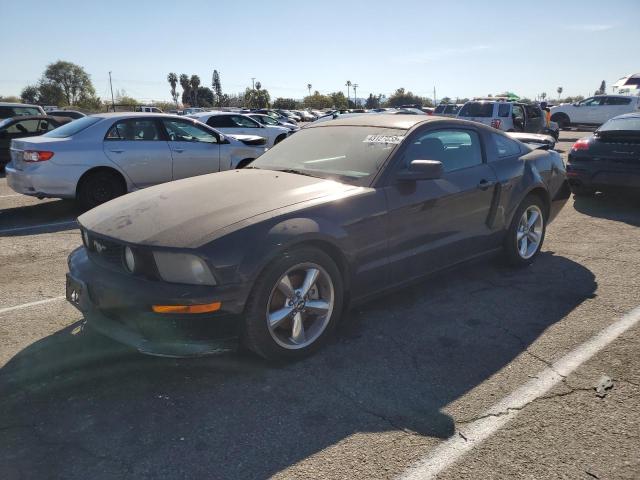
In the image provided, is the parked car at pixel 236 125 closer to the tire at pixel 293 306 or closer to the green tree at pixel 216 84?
the tire at pixel 293 306

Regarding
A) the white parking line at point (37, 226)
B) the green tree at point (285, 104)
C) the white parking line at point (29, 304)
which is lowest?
the white parking line at point (29, 304)

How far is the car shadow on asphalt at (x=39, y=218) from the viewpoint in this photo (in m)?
6.65

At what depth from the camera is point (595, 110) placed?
2495cm

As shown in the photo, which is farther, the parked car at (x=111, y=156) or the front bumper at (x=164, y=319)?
the parked car at (x=111, y=156)

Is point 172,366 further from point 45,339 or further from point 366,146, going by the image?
point 366,146

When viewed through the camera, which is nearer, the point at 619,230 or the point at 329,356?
the point at 329,356

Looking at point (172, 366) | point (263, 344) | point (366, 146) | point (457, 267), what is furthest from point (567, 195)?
point (172, 366)

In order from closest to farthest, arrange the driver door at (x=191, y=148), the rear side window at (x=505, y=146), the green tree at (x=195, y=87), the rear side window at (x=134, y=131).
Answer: the rear side window at (x=505, y=146) → the rear side window at (x=134, y=131) → the driver door at (x=191, y=148) → the green tree at (x=195, y=87)

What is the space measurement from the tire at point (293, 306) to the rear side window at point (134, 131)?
5.52 metres

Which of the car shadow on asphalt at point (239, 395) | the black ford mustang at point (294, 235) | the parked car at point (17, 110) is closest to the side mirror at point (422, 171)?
the black ford mustang at point (294, 235)

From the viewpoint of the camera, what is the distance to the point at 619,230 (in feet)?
20.6

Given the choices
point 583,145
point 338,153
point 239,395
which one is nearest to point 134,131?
point 338,153

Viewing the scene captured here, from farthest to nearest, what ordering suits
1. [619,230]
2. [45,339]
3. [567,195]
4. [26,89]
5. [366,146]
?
[26,89], [619,230], [567,195], [366,146], [45,339]

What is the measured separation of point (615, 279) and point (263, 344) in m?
3.41
